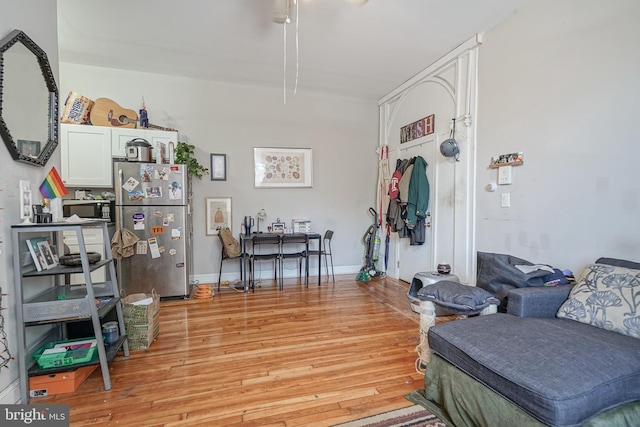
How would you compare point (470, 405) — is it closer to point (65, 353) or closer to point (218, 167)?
point (65, 353)

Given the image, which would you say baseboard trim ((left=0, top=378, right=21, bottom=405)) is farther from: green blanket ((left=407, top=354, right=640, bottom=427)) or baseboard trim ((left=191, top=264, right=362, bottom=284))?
baseboard trim ((left=191, top=264, right=362, bottom=284))

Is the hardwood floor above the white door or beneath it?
beneath

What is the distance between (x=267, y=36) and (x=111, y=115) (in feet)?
7.27

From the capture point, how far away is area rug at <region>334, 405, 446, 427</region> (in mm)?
1524

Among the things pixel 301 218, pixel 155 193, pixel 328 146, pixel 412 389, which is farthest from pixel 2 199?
pixel 328 146

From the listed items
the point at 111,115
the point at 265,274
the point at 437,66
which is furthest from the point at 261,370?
the point at 437,66

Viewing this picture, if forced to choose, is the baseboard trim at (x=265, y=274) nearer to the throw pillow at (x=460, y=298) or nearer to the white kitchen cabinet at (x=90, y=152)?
the white kitchen cabinet at (x=90, y=152)

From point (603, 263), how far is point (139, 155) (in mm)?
4347

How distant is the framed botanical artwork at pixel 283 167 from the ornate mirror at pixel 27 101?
2600mm

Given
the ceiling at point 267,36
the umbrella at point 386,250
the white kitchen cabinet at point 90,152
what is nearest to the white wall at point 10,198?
the ceiling at point 267,36

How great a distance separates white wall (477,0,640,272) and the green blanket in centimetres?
124

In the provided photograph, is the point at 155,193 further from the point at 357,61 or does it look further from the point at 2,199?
the point at 357,61

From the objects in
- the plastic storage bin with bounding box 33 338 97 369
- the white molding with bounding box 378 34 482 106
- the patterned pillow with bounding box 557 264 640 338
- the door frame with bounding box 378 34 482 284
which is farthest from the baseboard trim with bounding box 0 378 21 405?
the white molding with bounding box 378 34 482 106

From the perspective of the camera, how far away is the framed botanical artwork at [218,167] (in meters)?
4.30
